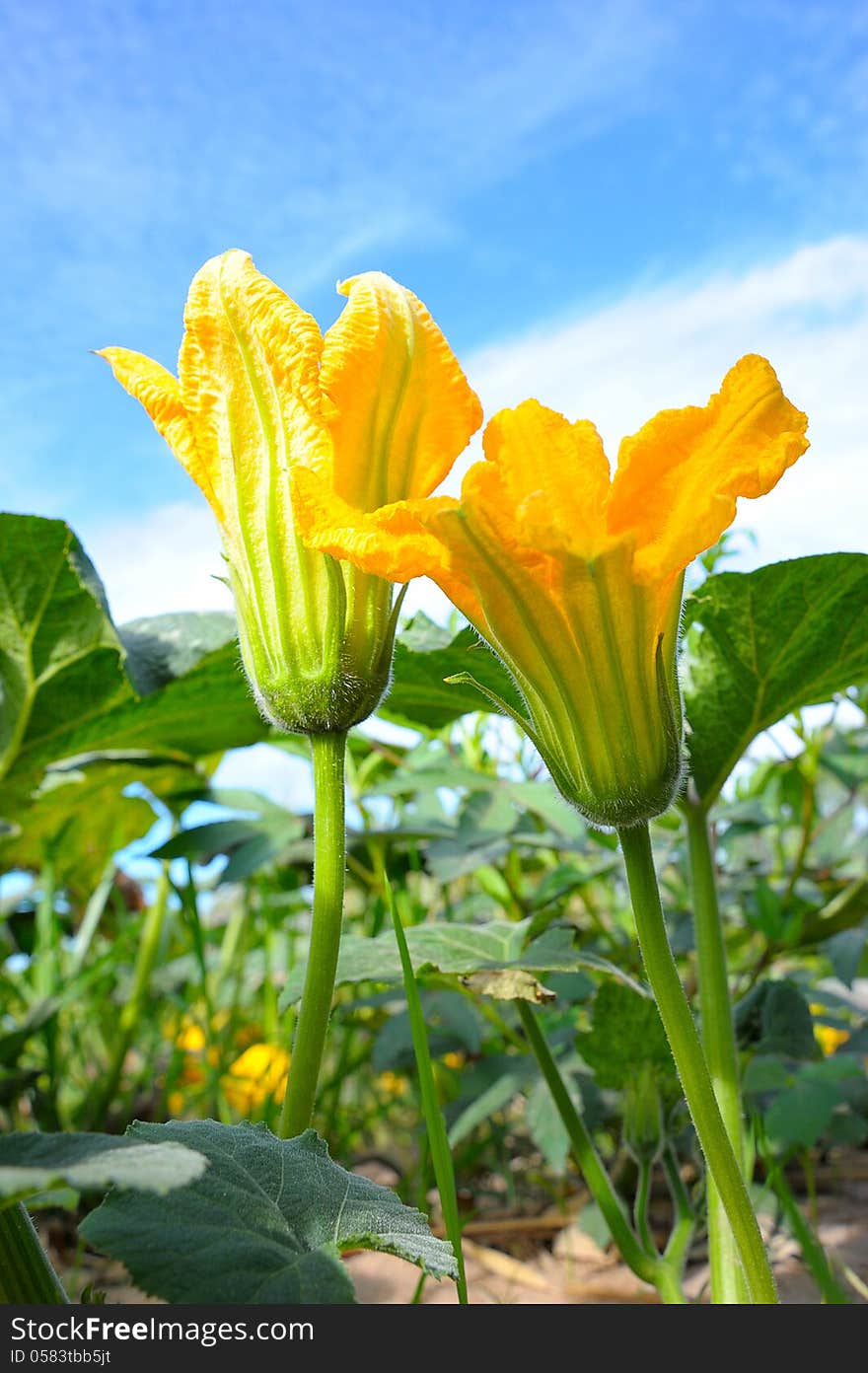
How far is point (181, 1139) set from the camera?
76 cm

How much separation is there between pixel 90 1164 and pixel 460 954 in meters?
0.62

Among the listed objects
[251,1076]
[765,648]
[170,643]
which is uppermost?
[170,643]

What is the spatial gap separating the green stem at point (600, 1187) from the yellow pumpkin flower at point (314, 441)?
17.0 inches

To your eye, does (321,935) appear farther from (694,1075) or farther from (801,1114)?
(801,1114)

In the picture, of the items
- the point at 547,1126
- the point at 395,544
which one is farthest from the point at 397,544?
the point at 547,1126

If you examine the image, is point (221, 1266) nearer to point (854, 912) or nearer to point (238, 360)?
point (238, 360)

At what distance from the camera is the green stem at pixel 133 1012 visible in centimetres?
210

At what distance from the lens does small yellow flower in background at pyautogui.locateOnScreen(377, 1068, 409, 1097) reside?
8.09 feet

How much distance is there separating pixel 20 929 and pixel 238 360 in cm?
211

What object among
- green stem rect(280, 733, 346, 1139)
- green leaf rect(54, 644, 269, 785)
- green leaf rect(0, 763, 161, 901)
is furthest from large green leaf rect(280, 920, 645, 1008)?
green leaf rect(0, 763, 161, 901)

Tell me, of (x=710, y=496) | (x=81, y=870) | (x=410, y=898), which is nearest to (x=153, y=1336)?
(x=710, y=496)

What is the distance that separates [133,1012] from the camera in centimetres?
218

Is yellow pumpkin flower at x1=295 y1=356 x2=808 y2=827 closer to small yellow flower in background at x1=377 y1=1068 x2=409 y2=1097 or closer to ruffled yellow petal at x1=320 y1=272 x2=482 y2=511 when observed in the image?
ruffled yellow petal at x1=320 y1=272 x2=482 y2=511

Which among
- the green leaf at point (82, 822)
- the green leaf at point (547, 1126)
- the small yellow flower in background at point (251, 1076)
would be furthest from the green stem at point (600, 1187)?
the green leaf at point (82, 822)
